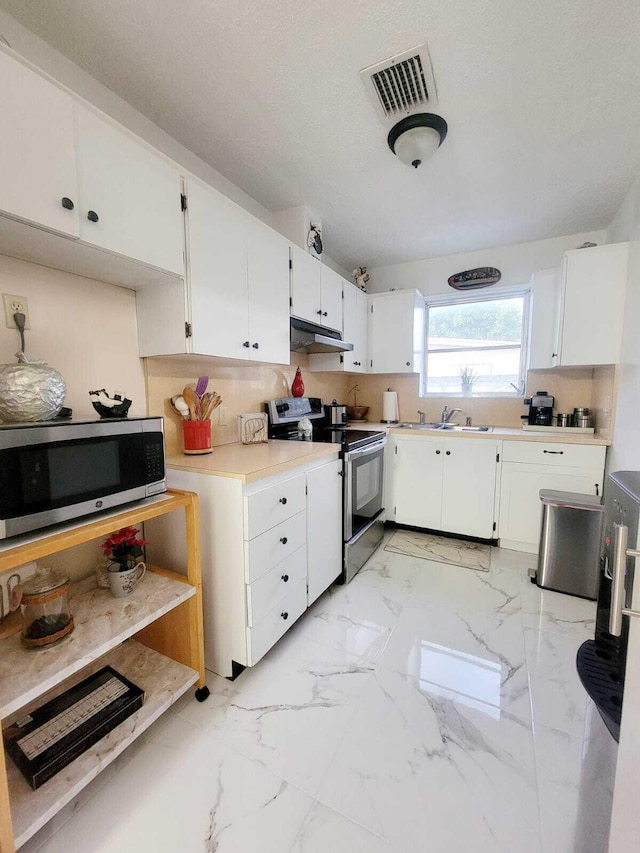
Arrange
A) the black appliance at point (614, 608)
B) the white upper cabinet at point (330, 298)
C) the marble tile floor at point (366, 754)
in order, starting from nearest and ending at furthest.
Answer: the black appliance at point (614, 608) → the marble tile floor at point (366, 754) → the white upper cabinet at point (330, 298)

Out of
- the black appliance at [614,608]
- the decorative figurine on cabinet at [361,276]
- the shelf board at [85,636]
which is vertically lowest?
the shelf board at [85,636]

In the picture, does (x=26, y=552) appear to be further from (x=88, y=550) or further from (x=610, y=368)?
(x=610, y=368)

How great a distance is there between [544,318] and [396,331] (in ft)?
3.94

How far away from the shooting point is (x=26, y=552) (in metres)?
0.82

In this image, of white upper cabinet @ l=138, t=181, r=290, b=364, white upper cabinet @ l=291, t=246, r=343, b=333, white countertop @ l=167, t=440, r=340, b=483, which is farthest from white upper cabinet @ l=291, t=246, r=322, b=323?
white countertop @ l=167, t=440, r=340, b=483

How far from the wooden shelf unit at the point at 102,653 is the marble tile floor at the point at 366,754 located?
14 centimetres

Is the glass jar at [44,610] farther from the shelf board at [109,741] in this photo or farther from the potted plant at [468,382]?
the potted plant at [468,382]

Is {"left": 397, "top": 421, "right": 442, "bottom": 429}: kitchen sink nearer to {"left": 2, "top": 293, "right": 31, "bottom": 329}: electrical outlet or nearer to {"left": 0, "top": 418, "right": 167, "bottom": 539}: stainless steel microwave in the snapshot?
{"left": 0, "top": 418, "right": 167, "bottom": 539}: stainless steel microwave

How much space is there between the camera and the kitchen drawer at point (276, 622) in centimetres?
143

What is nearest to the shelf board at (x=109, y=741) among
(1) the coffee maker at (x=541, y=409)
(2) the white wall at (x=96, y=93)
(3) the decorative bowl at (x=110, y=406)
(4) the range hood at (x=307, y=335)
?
(3) the decorative bowl at (x=110, y=406)

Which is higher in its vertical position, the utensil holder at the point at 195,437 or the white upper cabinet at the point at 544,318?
the white upper cabinet at the point at 544,318

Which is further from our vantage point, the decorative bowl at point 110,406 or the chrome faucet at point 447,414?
the chrome faucet at point 447,414

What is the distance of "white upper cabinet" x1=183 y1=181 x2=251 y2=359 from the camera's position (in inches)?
58.4

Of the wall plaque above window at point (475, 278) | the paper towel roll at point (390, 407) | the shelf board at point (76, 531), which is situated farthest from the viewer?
the paper towel roll at point (390, 407)
